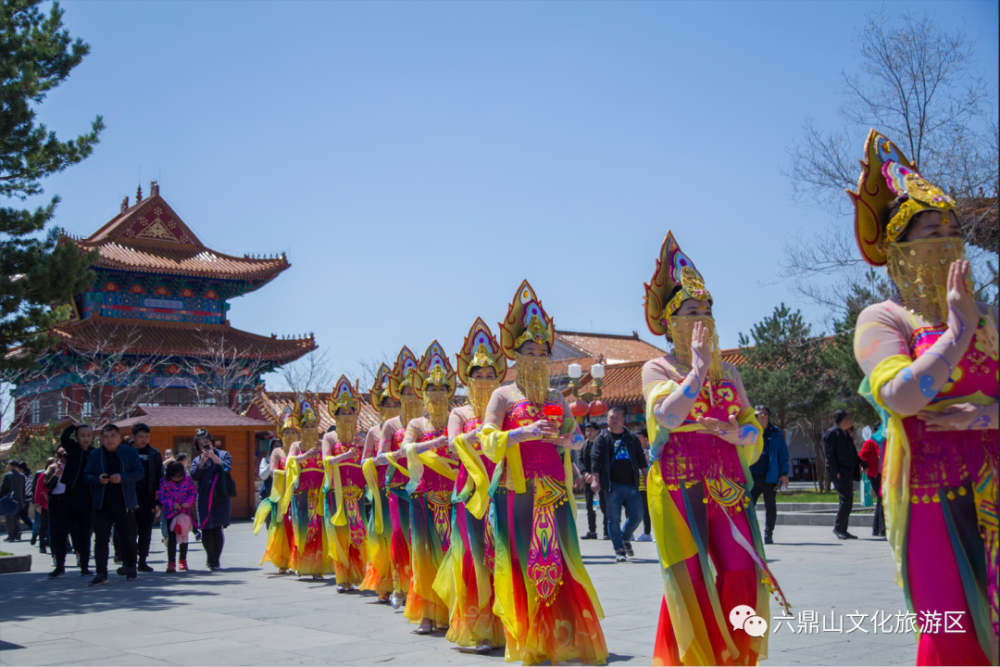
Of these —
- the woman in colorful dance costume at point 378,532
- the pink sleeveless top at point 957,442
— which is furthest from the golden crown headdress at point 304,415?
the pink sleeveless top at point 957,442

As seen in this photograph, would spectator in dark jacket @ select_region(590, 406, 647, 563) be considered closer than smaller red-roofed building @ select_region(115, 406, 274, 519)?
Yes

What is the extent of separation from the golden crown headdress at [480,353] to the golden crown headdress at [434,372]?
825 millimetres

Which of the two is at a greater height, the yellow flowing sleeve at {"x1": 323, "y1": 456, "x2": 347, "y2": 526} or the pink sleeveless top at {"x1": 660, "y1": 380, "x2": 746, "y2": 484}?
the pink sleeveless top at {"x1": 660, "y1": 380, "x2": 746, "y2": 484}

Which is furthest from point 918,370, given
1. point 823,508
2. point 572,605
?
point 823,508

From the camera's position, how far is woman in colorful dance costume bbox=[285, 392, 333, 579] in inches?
398

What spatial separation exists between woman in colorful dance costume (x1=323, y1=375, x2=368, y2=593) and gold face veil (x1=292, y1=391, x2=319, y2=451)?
142cm

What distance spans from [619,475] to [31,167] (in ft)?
26.9

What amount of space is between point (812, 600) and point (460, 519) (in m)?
2.69

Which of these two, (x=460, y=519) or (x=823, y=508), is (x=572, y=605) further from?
(x=823, y=508)

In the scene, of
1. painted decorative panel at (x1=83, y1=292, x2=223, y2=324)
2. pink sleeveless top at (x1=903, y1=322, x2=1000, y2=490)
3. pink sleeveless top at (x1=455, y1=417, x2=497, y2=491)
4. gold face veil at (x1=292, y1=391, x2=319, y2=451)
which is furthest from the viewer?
painted decorative panel at (x1=83, y1=292, x2=223, y2=324)

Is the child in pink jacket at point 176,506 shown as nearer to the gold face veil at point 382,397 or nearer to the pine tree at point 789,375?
the gold face veil at point 382,397

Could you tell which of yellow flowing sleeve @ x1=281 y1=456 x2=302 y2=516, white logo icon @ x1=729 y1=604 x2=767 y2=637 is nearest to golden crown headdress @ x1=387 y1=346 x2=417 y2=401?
yellow flowing sleeve @ x1=281 y1=456 x2=302 y2=516

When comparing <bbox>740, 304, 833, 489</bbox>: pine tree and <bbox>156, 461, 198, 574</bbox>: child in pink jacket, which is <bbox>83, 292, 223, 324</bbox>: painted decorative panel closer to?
<bbox>740, 304, 833, 489</bbox>: pine tree

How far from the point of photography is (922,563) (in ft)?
9.65
